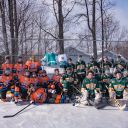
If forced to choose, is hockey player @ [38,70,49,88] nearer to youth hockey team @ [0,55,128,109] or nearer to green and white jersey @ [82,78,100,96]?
youth hockey team @ [0,55,128,109]

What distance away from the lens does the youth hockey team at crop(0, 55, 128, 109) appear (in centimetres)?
1070

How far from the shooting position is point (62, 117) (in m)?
9.34

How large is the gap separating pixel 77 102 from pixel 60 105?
1.99 ft

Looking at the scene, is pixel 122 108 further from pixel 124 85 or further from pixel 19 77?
pixel 19 77

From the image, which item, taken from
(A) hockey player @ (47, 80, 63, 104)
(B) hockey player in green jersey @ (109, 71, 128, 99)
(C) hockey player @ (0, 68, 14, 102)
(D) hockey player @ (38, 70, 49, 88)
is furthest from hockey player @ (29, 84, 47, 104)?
(B) hockey player in green jersey @ (109, 71, 128, 99)

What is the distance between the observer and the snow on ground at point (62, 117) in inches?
341

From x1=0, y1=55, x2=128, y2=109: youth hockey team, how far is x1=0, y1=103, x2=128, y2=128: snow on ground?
17.6 inches

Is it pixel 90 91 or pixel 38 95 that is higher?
pixel 90 91

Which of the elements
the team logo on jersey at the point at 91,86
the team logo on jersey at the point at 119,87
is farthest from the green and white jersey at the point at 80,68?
the team logo on jersey at the point at 119,87

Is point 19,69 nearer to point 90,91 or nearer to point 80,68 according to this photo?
point 80,68

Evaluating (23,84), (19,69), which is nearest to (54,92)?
(23,84)

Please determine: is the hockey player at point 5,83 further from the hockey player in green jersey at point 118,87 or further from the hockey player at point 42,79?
the hockey player in green jersey at point 118,87

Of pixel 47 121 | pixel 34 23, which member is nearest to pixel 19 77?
pixel 47 121

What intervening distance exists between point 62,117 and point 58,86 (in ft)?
7.58
